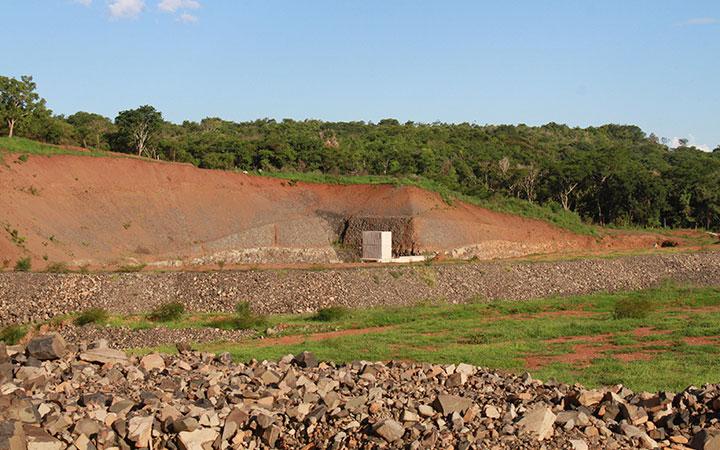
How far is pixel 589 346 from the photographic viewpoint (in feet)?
78.8

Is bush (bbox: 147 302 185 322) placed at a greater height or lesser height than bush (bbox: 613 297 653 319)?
lesser

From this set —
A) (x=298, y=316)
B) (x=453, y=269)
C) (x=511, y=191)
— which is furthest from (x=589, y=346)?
(x=511, y=191)

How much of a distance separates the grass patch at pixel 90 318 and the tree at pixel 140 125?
38011mm

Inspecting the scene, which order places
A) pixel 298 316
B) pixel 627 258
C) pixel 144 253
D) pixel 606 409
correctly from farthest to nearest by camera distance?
pixel 627 258, pixel 144 253, pixel 298 316, pixel 606 409

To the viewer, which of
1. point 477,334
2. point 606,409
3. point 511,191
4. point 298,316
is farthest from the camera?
point 511,191

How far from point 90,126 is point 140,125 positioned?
17.9 m

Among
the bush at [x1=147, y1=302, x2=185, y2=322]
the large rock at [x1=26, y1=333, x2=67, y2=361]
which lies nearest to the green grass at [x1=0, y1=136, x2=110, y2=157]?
the bush at [x1=147, y1=302, x2=185, y2=322]

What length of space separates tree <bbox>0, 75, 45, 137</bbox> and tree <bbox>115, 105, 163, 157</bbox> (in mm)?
9385

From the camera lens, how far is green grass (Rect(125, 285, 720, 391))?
19.8m

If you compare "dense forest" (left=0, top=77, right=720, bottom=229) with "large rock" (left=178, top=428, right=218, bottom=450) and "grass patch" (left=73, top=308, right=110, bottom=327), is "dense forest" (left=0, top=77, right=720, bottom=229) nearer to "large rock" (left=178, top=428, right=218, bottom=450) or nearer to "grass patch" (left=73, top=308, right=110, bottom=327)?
"grass patch" (left=73, top=308, right=110, bottom=327)

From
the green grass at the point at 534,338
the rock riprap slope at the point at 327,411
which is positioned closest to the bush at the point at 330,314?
the green grass at the point at 534,338

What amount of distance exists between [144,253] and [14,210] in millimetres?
6752

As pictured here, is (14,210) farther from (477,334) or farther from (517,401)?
(517,401)

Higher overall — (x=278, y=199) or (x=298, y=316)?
(x=278, y=199)
